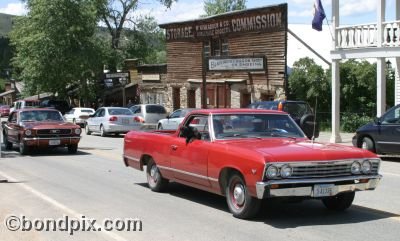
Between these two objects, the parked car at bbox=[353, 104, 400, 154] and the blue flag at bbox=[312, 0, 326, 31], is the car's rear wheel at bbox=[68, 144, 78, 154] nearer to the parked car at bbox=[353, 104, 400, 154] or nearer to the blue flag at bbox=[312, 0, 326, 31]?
the parked car at bbox=[353, 104, 400, 154]

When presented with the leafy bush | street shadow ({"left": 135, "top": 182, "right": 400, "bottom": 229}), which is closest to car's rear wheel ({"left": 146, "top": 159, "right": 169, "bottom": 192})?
street shadow ({"left": 135, "top": 182, "right": 400, "bottom": 229})

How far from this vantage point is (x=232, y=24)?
35562 millimetres

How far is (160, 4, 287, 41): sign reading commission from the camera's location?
32.0m

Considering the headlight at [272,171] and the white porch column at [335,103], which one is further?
the white porch column at [335,103]

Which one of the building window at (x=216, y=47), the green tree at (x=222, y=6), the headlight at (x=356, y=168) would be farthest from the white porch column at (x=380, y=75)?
the green tree at (x=222, y=6)

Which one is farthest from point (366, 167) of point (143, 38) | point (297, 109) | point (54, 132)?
point (143, 38)

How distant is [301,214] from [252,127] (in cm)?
152

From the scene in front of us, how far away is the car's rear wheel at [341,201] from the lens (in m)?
8.70

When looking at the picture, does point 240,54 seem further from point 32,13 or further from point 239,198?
point 239,198

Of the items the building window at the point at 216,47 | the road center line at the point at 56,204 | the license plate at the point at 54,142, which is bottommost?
the road center line at the point at 56,204

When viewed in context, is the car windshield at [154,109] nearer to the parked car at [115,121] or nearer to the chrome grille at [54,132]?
the parked car at [115,121]

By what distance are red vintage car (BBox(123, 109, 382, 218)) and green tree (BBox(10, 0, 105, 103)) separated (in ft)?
128

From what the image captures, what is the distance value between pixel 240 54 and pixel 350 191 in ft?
90.1

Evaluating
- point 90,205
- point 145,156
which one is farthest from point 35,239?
point 145,156
